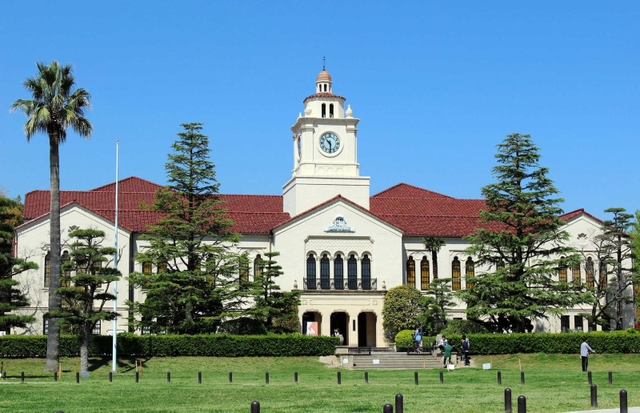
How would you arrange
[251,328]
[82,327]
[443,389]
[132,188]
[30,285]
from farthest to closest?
[132,188], [30,285], [251,328], [82,327], [443,389]

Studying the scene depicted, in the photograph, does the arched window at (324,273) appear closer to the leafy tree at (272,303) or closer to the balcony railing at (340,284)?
the balcony railing at (340,284)

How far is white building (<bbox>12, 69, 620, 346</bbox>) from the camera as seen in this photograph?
63.3 metres

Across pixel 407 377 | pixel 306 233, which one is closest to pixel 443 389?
pixel 407 377

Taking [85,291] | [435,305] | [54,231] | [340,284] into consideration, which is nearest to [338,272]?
[340,284]

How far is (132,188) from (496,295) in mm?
33422

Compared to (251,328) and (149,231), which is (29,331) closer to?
(149,231)

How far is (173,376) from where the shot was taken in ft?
155

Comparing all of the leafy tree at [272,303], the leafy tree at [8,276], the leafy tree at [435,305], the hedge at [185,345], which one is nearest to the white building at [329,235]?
the leafy tree at [435,305]

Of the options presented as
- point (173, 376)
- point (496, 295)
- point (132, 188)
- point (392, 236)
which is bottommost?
point (173, 376)

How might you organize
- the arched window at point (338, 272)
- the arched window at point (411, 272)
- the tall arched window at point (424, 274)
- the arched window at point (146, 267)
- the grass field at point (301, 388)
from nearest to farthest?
the grass field at point (301, 388), the arched window at point (146, 267), the arched window at point (338, 272), the arched window at point (411, 272), the tall arched window at point (424, 274)

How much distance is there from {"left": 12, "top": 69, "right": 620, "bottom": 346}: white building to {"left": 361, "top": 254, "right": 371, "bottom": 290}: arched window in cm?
7

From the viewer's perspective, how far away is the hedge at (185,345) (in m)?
51.8

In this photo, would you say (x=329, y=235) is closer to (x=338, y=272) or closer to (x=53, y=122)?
(x=338, y=272)

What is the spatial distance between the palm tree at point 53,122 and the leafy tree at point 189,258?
7.03 metres
